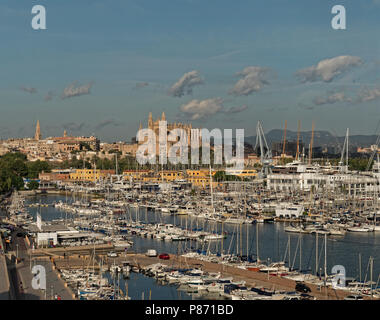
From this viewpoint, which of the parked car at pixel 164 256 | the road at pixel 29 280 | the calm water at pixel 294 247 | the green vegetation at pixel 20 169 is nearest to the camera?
the road at pixel 29 280

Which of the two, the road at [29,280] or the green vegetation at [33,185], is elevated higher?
the green vegetation at [33,185]

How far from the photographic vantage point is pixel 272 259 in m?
12.7

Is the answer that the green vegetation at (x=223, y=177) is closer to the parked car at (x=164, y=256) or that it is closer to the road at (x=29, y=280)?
the parked car at (x=164, y=256)

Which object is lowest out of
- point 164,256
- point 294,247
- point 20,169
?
point 294,247

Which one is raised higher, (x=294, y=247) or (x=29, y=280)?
(x=29, y=280)

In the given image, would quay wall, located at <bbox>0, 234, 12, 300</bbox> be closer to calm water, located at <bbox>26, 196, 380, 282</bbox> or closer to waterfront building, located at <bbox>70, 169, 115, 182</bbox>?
calm water, located at <bbox>26, 196, 380, 282</bbox>

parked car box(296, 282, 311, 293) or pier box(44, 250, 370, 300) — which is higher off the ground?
parked car box(296, 282, 311, 293)

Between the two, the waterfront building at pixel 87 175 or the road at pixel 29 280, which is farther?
the waterfront building at pixel 87 175

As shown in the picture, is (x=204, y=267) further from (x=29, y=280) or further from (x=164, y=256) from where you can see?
(x=29, y=280)

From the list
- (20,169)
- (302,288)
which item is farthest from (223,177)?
(302,288)

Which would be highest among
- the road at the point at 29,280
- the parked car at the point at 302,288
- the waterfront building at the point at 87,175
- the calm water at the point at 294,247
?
the waterfront building at the point at 87,175

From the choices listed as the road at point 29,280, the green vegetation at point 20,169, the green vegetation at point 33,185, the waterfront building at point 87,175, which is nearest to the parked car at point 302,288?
the road at point 29,280

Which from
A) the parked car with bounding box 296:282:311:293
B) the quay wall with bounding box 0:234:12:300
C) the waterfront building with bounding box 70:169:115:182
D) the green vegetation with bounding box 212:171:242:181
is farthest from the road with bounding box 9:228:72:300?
the waterfront building with bounding box 70:169:115:182
